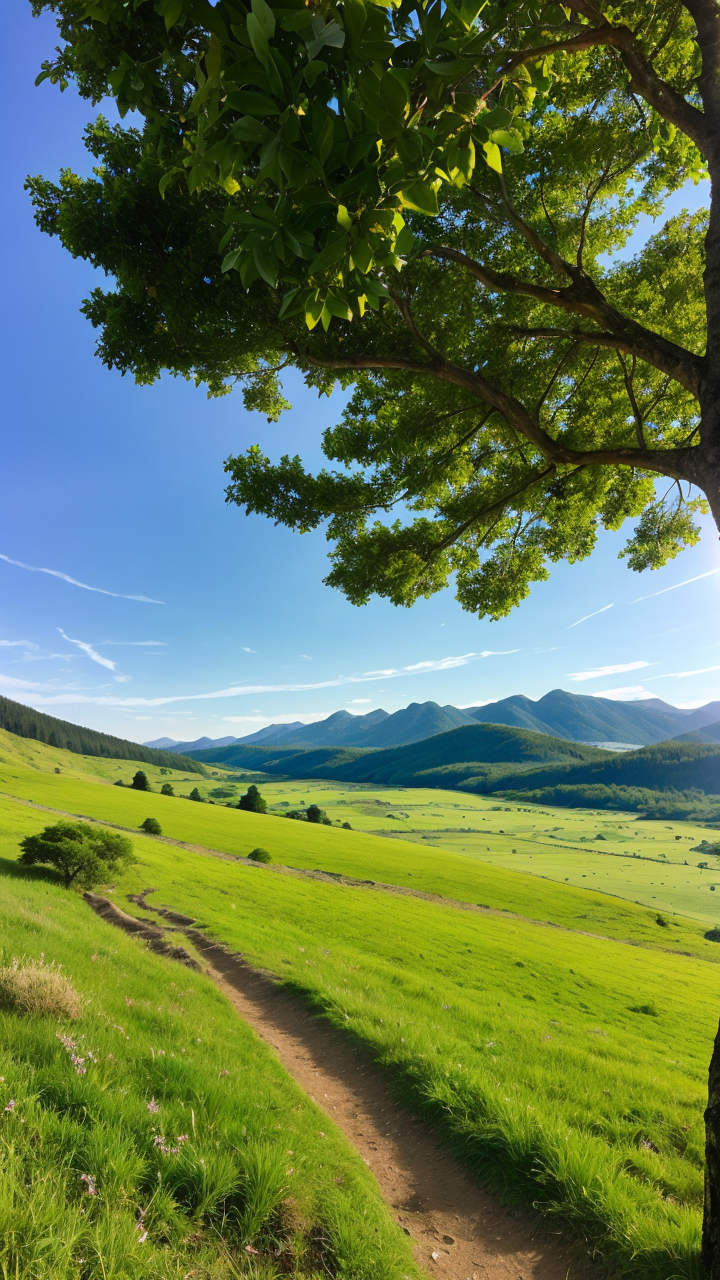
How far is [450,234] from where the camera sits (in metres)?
8.08

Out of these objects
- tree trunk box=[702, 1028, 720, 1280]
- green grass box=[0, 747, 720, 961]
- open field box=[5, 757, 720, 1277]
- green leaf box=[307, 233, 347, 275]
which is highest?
green leaf box=[307, 233, 347, 275]

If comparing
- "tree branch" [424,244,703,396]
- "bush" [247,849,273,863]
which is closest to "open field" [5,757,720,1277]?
"bush" [247,849,273,863]

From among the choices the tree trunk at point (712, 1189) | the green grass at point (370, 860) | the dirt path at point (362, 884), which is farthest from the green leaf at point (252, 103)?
the green grass at point (370, 860)

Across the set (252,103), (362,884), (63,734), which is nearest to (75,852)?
(252,103)

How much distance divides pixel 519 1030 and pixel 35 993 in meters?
8.78

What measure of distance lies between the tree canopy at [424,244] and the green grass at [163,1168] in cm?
462

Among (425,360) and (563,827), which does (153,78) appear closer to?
(425,360)

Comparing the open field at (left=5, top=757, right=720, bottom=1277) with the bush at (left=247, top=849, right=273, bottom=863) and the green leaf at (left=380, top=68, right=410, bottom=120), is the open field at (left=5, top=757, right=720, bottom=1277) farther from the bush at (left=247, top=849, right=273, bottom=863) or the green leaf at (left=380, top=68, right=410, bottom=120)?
the bush at (left=247, top=849, right=273, bottom=863)

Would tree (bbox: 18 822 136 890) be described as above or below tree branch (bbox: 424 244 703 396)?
below

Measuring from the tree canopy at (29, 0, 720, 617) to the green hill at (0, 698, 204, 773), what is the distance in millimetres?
178073

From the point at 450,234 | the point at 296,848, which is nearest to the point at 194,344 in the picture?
the point at 450,234

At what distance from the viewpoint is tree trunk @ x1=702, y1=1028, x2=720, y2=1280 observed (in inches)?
129

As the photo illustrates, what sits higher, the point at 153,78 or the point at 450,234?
the point at 450,234

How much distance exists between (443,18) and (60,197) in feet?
23.2
